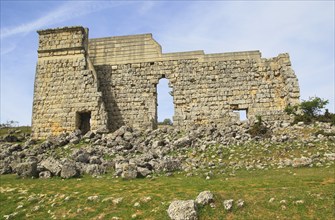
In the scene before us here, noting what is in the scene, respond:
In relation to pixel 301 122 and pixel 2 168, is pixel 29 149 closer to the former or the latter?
pixel 2 168

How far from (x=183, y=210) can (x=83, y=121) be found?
51.0 feet

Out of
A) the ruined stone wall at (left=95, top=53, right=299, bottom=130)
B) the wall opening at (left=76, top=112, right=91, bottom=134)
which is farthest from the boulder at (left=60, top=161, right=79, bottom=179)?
the ruined stone wall at (left=95, top=53, right=299, bottom=130)

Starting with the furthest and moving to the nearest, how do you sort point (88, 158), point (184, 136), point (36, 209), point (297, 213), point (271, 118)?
point (271, 118)
point (184, 136)
point (88, 158)
point (36, 209)
point (297, 213)

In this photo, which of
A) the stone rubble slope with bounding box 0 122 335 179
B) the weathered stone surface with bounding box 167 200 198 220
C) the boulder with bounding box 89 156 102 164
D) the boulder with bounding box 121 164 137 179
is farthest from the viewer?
the boulder with bounding box 89 156 102 164

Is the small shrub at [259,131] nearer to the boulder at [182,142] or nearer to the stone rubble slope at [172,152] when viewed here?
the stone rubble slope at [172,152]

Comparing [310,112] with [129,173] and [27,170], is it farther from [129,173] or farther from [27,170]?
[27,170]

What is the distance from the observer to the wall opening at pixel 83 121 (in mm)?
21625

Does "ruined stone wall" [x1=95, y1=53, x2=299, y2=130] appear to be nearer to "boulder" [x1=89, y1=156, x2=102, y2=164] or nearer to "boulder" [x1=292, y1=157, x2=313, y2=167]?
"boulder" [x1=89, y1=156, x2=102, y2=164]

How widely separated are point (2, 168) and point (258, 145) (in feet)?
40.1

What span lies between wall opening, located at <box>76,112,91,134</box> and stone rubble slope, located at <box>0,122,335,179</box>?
5.47ft

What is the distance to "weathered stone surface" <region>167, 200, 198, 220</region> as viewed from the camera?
8.06 metres

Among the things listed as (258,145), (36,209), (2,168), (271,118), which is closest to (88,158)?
(2,168)

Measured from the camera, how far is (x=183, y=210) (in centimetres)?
816

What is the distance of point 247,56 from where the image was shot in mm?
21531
